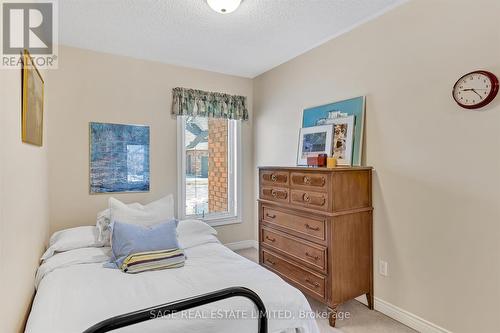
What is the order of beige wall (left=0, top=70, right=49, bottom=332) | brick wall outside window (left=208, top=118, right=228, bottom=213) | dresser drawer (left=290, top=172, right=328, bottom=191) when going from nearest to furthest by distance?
1. beige wall (left=0, top=70, right=49, bottom=332)
2. dresser drawer (left=290, top=172, right=328, bottom=191)
3. brick wall outside window (left=208, top=118, right=228, bottom=213)

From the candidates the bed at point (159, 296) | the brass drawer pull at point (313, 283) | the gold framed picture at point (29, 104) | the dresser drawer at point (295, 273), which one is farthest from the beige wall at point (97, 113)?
the brass drawer pull at point (313, 283)

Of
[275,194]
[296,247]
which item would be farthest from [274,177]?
[296,247]

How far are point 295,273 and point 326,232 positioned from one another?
596 millimetres

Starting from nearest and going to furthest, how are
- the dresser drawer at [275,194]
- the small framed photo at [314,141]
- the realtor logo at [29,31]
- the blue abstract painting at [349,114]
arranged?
the realtor logo at [29,31] < the blue abstract painting at [349,114] < the dresser drawer at [275,194] < the small framed photo at [314,141]

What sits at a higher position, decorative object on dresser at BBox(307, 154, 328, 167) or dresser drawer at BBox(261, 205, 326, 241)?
decorative object on dresser at BBox(307, 154, 328, 167)

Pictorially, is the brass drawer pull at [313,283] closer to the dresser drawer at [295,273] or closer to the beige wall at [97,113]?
the dresser drawer at [295,273]

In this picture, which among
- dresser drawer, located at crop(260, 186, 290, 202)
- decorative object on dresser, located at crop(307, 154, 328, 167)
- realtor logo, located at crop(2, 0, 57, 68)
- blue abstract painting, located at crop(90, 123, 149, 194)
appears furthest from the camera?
blue abstract painting, located at crop(90, 123, 149, 194)

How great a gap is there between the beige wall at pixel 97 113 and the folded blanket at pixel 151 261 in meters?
1.37

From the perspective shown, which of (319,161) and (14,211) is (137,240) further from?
(319,161)

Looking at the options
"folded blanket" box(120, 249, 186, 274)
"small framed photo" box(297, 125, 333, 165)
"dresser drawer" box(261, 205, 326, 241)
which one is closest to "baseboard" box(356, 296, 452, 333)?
"dresser drawer" box(261, 205, 326, 241)

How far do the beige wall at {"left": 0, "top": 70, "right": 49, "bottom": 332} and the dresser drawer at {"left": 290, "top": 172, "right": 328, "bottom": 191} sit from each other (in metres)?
2.00

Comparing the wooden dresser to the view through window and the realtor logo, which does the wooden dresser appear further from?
the realtor logo

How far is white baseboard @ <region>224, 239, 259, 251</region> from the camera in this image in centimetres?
401

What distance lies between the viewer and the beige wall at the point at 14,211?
3.98ft
